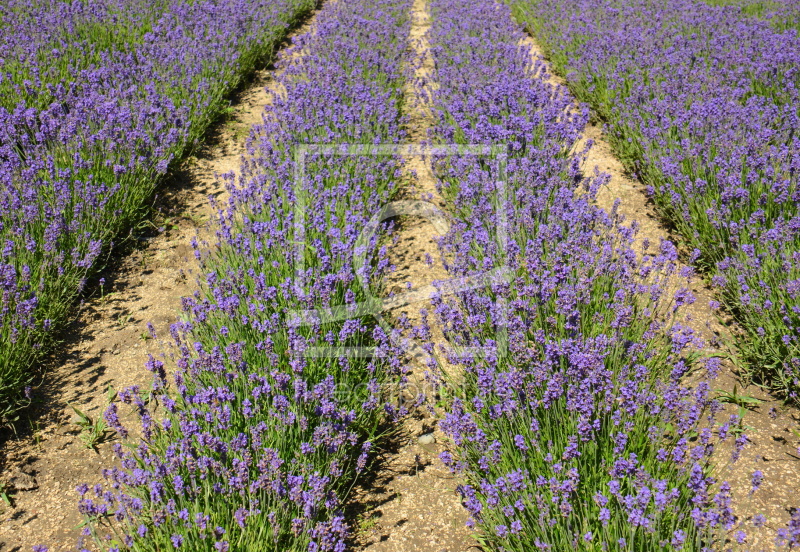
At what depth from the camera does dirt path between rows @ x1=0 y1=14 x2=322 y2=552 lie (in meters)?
2.58

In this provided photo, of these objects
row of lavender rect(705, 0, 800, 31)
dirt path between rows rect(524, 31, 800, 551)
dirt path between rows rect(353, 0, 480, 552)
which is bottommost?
dirt path between rows rect(353, 0, 480, 552)

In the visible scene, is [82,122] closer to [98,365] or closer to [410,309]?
[98,365]

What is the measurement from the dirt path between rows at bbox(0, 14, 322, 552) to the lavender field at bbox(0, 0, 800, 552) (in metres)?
0.02

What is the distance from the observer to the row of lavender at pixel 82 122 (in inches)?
134

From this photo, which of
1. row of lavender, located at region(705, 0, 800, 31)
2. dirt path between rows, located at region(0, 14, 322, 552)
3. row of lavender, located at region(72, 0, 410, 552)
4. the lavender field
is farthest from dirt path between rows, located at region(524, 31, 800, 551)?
row of lavender, located at region(705, 0, 800, 31)

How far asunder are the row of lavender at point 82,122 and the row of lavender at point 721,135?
327cm

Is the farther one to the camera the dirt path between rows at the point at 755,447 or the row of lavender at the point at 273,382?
the dirt path between rows at the point at 755,447

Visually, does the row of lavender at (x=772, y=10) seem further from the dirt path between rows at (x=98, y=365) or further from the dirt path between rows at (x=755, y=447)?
the dirt path between rows at (x=98, y=365)

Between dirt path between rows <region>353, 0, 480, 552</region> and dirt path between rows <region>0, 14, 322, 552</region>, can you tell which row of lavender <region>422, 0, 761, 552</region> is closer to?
dirt path between rows <region>353, 0, 480, 552</region>

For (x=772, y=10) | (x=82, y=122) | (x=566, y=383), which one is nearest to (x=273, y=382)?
(x=566, y=383)

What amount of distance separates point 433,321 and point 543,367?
4.16 ft

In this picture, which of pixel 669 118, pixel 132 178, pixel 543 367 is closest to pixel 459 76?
pixel 669 118

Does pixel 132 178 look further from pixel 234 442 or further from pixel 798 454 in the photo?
pixel 798 454

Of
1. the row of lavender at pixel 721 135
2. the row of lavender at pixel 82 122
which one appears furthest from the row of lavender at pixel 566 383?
the row of lavender at pixel 82 122
